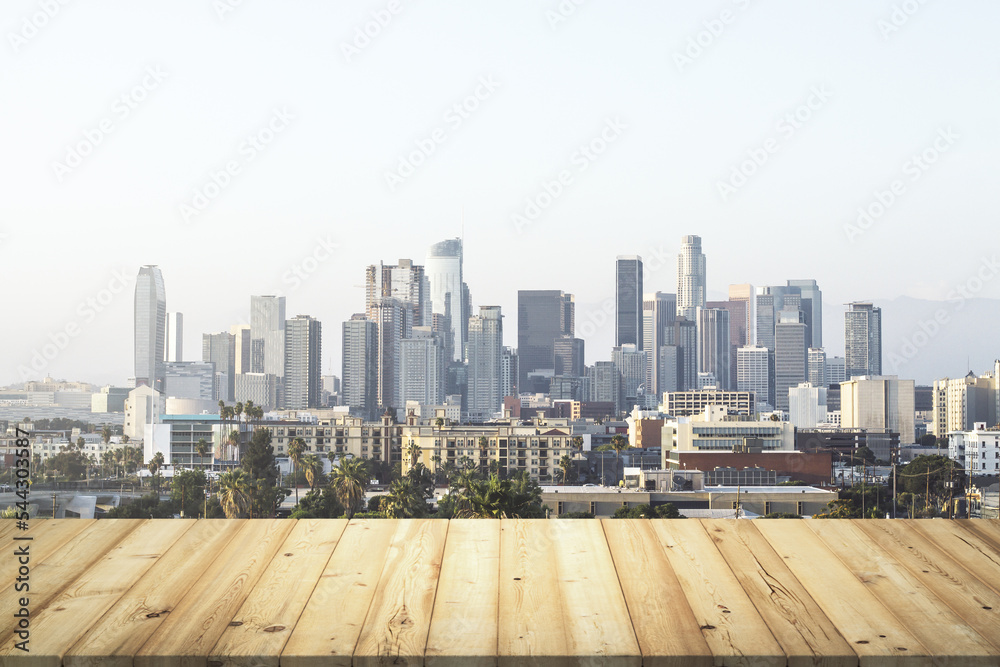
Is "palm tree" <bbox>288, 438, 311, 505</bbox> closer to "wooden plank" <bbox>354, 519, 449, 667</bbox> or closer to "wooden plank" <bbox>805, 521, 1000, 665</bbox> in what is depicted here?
"wooden plank" <bbox>354, 519, 449, 667</bbox>

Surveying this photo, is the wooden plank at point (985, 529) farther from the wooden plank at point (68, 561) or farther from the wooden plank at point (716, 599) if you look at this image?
the wooden plank at point (68, 561)

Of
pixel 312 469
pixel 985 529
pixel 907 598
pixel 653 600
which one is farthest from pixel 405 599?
pixel 312 469

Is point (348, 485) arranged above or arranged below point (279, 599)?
below

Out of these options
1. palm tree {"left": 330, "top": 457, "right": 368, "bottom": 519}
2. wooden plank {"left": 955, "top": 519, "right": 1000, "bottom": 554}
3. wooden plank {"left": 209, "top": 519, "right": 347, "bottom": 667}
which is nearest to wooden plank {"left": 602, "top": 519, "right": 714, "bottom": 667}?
wooden plank {"left": 209, "top": 519, "right": 347, "bottom": 667}

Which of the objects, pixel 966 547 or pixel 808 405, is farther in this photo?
pixel 808 405

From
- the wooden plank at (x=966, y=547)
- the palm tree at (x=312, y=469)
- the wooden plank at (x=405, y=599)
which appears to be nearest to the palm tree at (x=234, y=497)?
the palm tree at (x=312, y=469)

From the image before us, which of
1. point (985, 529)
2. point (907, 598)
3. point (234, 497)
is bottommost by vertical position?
point (234, 497)

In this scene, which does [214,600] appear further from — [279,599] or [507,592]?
[507,592]

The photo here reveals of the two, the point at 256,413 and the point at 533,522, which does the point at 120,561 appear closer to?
the point at 533,522
